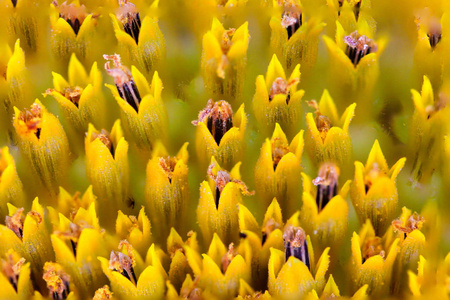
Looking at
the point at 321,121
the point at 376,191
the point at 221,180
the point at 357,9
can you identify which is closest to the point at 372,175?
the point at 376,191

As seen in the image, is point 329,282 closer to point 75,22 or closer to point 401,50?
point 401,50

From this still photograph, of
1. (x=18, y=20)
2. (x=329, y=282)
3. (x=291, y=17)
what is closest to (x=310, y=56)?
(x=291, y=17)

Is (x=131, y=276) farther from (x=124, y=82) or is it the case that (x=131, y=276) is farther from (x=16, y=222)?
(x=124, y=82)

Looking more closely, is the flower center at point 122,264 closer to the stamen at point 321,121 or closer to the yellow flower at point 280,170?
the yellow flower at point 280,170

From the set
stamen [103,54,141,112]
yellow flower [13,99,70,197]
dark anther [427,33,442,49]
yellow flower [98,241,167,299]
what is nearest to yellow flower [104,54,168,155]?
stamen [103,54,141,112]

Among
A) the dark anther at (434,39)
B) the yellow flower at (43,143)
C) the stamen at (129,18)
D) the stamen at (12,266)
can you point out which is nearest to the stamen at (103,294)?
the stamen at (12,266)
